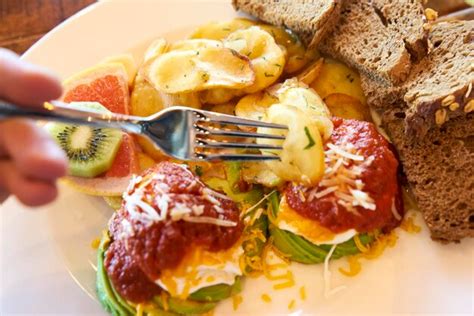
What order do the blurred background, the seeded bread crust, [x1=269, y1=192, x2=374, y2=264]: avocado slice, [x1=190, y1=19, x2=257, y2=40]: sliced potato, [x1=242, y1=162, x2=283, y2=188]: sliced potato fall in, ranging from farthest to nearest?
the blurred background, [x1=190, y1=19, x2=257, y2=40]: sliced potato, the seeded bread crust, [x1=242, y1=162, x2=283, y2=188]: sliced potato, [x1=269, y1=192, x2=374, y2=264]: avocado slice

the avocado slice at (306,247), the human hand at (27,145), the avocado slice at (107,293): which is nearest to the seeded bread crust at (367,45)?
the avocado slice at (306,247)

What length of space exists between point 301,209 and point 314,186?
107 millimetres

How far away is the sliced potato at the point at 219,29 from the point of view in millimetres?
2906

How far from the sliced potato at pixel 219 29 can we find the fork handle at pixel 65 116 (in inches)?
43.9

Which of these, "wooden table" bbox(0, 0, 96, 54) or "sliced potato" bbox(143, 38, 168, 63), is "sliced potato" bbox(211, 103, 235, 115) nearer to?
"sliced potato" bbox(143, 38, 168, 63)

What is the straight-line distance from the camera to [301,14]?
276cm

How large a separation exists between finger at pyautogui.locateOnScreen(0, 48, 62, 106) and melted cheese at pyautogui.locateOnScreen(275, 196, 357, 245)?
1.09 meters

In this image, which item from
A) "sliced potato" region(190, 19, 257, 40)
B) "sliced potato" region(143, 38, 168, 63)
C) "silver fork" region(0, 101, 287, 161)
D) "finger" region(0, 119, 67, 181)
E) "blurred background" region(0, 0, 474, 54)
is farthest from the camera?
"blurred background" region(0, 0, 474, 54)

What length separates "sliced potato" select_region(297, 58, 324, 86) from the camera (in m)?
2.64

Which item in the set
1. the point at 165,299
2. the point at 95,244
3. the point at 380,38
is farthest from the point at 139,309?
the point at 380,38

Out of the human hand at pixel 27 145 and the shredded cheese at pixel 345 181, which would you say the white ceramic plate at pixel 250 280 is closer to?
the shredded cheese at pixel 345 181

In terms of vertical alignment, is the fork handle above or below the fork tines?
above

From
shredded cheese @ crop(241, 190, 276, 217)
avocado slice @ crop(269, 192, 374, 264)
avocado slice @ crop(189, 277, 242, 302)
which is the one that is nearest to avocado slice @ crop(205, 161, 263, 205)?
shredded cheese @ crop(241, 190, 276, 217)

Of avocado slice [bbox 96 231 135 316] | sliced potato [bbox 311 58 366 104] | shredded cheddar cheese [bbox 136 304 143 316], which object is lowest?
avocado slice [bbox 96 231 135 316]
